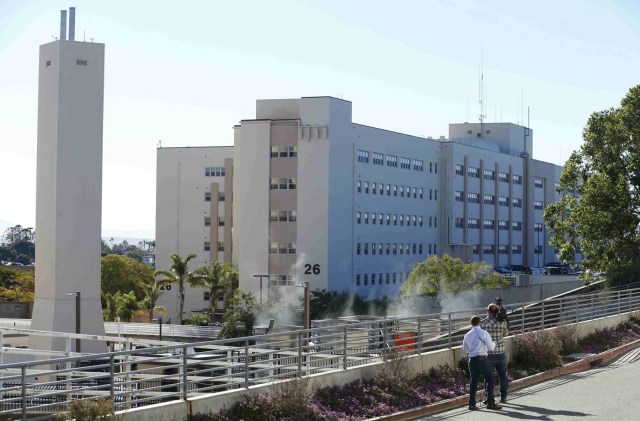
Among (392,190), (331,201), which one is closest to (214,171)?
(392,190)

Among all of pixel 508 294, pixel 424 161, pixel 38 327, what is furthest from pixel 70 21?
pixel 424 161

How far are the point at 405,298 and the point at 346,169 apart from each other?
1550cm

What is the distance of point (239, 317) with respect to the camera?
72938 mm

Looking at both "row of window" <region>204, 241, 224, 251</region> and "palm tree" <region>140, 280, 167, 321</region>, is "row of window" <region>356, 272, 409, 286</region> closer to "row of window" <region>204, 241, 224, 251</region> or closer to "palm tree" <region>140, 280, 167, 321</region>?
"palm tree" <region>140, 280, 167, 321</region>

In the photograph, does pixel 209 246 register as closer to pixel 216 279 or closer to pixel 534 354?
pixel 216 279

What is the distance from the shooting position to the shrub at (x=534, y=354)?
80.5 feet

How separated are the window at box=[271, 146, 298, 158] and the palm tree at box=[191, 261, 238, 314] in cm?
1126

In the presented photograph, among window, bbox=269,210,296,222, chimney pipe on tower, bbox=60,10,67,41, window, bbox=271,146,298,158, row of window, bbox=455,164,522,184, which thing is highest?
chimney pipe on tower, bbox=60,10,67,41

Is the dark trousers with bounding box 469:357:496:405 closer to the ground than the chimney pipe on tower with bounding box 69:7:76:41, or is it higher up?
closer to the ground

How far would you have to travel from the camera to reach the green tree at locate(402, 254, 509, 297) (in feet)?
250

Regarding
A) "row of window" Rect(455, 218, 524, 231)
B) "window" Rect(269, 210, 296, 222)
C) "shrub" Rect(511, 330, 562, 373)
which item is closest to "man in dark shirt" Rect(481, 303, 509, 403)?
"shrub" Rect(511, 330, 562, 373)

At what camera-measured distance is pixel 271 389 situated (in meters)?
17.2

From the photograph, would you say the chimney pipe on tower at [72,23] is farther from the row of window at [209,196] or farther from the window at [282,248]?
the row of window at [209,196]

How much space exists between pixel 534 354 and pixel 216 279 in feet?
221
